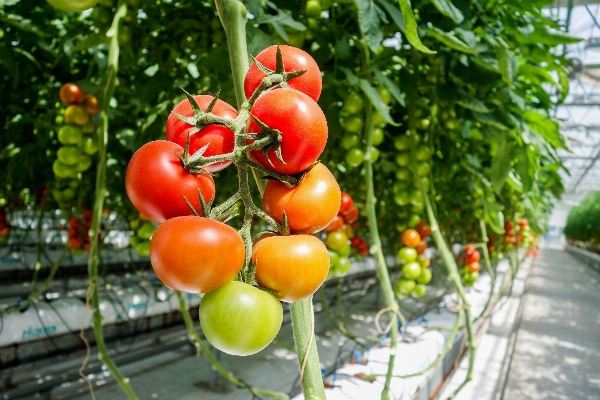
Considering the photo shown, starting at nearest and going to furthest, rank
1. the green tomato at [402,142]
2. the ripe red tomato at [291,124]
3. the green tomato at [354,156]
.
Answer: the ripe red tomato at [291,124], the green tomato at [354,156], the green tomato at [402,142]

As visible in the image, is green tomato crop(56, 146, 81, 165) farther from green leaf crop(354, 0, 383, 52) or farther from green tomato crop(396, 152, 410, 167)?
green tomato crop(396, 152, 410, 167)

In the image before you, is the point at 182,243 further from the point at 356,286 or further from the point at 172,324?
the point at 356,286

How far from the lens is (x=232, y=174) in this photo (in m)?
1.07

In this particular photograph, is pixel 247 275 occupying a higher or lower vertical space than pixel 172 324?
higher

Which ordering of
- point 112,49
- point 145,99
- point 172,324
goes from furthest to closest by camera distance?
point 172,324
point 145,99
point 112,49

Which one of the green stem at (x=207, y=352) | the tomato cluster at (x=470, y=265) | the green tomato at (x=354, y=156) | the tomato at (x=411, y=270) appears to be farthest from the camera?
the tomato cluster at (x=470, y=265)

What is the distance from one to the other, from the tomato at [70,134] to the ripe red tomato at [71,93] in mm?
43

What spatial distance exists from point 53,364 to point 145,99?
1542 mm

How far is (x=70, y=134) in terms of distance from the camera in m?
0.72

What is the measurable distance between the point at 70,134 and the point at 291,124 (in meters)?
0.62

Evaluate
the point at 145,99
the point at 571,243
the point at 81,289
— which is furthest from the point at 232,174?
the point at 571,243

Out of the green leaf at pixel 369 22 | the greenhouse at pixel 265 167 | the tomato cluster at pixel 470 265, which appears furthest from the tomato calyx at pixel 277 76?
the tomato cluster at pixel 470 265

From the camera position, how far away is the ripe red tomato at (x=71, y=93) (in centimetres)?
72

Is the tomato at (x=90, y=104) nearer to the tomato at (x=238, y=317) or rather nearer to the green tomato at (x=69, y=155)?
the green tomato at (x=69, y=155)
